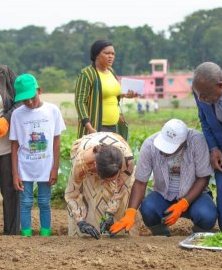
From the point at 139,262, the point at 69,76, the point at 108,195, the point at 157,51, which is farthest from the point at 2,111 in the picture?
the point at 157,51

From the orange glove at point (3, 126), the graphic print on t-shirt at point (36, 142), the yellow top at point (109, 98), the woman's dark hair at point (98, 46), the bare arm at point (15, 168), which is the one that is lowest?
the bare arm at point (15, 168)

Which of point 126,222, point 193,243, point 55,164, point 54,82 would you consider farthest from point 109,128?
point 54,82

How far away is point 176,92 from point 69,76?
10.3 m

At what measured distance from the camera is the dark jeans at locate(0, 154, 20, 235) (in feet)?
17.5

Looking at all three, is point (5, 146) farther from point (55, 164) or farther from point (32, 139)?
point (55, 164)

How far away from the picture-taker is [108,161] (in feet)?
14.4

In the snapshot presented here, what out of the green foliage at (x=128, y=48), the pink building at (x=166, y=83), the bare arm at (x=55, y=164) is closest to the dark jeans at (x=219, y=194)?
the bare arm at (x=55, y=164)

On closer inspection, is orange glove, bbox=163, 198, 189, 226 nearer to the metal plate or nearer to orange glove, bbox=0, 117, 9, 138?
the metal plate

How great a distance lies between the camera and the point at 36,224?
6125 millimetres

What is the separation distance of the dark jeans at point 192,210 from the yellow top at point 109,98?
1.07m

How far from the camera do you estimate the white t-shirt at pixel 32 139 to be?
5.14 metres

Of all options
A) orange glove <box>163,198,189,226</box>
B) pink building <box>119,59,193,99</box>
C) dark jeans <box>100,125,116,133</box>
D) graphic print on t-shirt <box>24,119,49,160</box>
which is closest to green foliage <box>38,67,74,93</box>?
pink building <box>119,59,193,99</box>

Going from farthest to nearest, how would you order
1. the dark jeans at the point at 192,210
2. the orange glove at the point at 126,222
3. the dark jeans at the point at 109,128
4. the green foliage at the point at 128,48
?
1. the green foliage at the point at 128,48
2. the dark jeans at the point at 109,128
3. the dark jeans at the point at 192,210
4. the orange glove at the point at 126,222

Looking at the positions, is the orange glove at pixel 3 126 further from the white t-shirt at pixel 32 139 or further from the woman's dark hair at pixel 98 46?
the woman's dark hair at pixel 98 46
